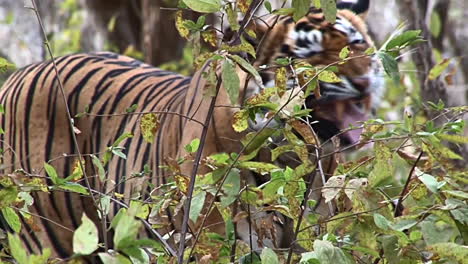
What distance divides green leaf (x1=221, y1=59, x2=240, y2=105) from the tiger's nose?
1.16 metres

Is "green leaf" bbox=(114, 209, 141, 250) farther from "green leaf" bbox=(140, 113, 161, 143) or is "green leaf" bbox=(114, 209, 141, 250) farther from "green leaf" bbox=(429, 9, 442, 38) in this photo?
"green leaf" bbox=(429, 9, 442, 38)

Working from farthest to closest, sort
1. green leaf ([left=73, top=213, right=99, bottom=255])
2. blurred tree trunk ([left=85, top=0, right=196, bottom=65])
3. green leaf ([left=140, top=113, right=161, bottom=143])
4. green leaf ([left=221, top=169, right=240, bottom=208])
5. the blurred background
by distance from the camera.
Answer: blurred tree trunk ([left=85, top=0, right=196, bottom=65]), the blurred background, green leaf ([left=140, top=113, right=161, bottom=143]), green leaf ([left=221, top=169, right=240, bottom=208]), green leaf ([left=73, top=213, right=99, bottom=255])

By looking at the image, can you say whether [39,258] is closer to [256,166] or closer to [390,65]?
[256,166]

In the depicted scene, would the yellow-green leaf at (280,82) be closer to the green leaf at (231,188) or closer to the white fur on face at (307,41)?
the green leaf at (231,188)

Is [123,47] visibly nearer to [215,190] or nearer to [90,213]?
[90,213]

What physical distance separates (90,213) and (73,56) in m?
Result: 0.62

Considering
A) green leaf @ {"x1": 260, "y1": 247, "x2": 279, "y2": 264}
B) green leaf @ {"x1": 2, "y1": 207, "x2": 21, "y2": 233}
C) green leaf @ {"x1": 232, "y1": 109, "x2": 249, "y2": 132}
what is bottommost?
green leaf @ {"x1": 260, "y1": 247, "x2": 279, "y2": 264}

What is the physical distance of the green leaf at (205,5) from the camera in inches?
66.8

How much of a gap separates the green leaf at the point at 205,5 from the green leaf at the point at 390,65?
342 mm

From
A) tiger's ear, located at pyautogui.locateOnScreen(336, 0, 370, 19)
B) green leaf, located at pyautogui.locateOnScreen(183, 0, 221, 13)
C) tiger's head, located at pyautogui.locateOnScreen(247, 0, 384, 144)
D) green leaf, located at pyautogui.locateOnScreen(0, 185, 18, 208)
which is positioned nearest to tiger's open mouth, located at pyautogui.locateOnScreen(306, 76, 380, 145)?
tiger's head, located at pyautogui.locateOnScreen(247, 0, 384, 144)

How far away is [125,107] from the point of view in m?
3.45

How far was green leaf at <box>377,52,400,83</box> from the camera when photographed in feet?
6.12

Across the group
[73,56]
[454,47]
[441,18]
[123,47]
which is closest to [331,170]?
[73,56]

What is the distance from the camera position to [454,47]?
5.43m
